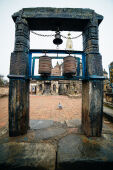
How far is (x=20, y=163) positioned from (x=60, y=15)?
350 centimetres

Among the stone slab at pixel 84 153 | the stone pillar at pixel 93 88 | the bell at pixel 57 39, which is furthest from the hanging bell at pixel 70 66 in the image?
the stone slab at pixel 84 153

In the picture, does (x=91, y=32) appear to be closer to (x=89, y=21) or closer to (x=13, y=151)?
(x=89, y=21)

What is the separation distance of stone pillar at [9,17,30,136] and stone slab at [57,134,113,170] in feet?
3.91

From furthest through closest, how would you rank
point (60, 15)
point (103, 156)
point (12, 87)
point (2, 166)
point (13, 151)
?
point (60, 15)
point (12, 87)
point (13, 151)
point (103, 156)
point (2, 166)

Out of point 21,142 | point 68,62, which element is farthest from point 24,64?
point 21,142

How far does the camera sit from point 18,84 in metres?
2.17

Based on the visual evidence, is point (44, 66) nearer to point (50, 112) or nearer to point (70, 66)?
point (70, 66)

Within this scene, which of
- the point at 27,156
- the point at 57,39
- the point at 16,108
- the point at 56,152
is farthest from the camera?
the point at 57,39

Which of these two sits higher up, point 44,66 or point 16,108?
point 44,66

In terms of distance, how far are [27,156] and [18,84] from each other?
1561mm

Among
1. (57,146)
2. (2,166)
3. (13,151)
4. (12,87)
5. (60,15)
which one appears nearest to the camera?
(2,166)

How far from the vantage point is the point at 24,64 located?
7.46ft

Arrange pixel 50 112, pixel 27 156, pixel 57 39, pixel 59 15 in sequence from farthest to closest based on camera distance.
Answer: pixel 50 112
pixel 57 39
pixel 59 15
pixel 27 156

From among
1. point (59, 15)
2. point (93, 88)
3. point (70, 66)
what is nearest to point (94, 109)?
point (93, 88)
